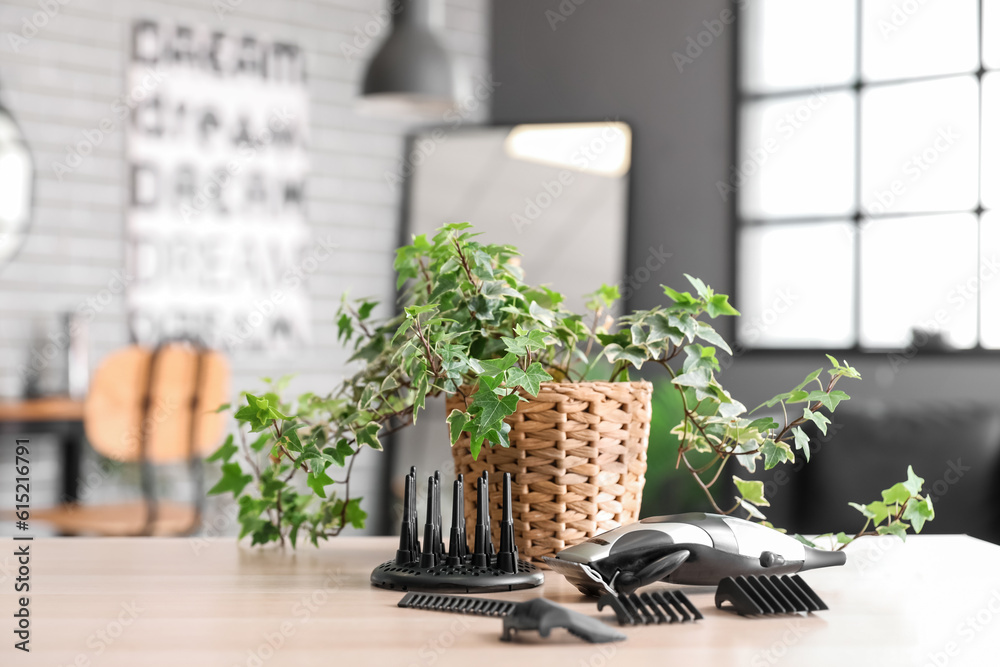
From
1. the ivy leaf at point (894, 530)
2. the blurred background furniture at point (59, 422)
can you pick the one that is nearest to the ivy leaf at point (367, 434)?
the ivy leaf at point (894, 530)

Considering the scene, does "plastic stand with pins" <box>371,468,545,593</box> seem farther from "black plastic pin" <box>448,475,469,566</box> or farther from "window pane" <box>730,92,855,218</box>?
"window pane" <box>730,92,855,218</box>

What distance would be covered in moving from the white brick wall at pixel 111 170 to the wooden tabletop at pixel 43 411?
0.29m

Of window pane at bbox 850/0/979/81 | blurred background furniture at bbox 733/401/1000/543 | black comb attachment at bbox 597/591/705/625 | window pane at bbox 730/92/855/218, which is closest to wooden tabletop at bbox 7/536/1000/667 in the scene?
black comb attachment at bbox 597/591/705/625

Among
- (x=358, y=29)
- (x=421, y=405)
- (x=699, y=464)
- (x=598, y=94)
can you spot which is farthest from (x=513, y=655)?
(x=358, y=29)

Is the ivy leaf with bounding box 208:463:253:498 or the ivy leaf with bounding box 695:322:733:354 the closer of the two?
the ivy leaf with bounding box 695:322:733:354

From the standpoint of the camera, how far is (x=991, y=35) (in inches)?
140

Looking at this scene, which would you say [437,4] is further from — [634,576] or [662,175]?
[634,576]

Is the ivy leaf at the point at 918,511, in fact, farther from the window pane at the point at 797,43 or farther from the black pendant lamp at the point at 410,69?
the window pane at the point at 797,43

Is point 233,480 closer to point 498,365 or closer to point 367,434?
point 367,434

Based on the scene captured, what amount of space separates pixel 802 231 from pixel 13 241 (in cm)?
322

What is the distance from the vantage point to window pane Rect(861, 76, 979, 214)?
141 inches

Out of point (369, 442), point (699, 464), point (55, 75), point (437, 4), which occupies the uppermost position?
point (437, 4)

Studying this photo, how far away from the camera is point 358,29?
4.37 m

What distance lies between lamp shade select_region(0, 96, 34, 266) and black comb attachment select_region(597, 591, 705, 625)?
3416mm
